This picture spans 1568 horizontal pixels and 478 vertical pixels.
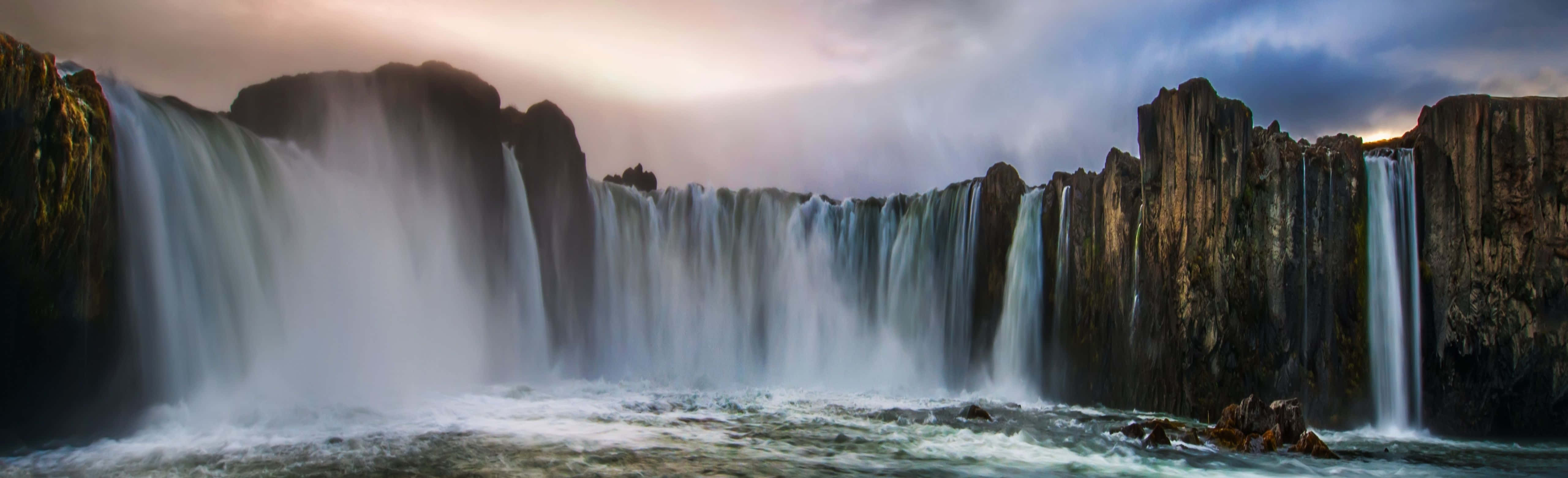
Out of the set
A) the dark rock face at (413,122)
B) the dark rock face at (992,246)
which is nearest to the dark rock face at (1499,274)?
the dark rock face at (992,246)

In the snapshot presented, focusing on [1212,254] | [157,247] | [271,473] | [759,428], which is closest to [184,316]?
[157,247]

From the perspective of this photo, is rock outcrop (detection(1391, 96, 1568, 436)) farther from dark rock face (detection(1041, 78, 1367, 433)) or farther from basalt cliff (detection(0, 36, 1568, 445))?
dark rock face (detection(1041, 78, 1367, 433))

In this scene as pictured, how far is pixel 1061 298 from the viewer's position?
82.2ft

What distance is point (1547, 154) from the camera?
18109 millimetres

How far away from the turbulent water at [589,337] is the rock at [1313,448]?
22cm

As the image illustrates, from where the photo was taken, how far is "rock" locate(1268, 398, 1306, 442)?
15.4 metres

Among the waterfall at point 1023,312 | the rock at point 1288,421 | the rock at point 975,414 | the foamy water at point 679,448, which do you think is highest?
the waterfall at point 1023,312

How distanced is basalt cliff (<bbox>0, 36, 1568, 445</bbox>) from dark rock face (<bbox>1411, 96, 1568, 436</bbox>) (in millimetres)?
35

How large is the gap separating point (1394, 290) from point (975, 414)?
895 centimetres

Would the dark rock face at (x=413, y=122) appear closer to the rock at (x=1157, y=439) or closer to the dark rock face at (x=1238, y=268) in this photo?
the dark rock face at (x=1238, y=268)

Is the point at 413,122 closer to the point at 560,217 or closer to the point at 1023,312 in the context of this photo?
the point at 560,217

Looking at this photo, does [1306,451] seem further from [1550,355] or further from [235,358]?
[235,358]

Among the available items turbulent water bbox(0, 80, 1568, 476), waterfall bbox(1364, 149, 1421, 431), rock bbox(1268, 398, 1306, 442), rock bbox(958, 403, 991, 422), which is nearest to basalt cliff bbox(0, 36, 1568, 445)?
waterfall bbox(1364, 149, 1421, 431)

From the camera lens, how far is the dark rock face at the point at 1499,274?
17859 mm
